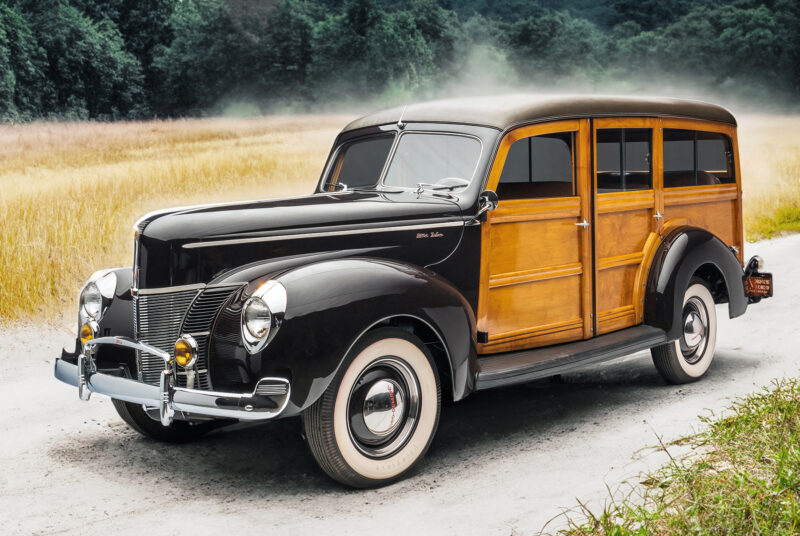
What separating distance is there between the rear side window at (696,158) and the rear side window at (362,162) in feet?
6.87

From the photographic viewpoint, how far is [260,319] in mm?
4078

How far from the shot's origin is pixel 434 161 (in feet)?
17.7

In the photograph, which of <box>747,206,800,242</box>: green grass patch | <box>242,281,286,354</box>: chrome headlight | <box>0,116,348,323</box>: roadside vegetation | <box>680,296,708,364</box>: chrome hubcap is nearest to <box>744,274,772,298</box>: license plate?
<box>680,296,708,364</box>: chrome hubcap

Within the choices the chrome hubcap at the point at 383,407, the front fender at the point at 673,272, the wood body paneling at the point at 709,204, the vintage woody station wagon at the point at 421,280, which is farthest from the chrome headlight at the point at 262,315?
the wood body paneling at the point at 709,204

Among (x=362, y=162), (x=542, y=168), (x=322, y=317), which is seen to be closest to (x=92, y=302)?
(x=322, y=317)

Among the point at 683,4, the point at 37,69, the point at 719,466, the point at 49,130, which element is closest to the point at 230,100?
the point at 37,69

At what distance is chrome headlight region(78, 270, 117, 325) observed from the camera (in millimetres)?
4902

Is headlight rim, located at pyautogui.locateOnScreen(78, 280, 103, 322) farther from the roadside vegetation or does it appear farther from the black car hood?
the roadside vegetation

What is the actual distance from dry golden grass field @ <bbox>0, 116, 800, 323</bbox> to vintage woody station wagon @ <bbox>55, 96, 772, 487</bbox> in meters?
4.04

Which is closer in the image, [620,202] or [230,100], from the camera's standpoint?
[620,202]

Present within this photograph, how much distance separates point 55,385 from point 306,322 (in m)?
3.36

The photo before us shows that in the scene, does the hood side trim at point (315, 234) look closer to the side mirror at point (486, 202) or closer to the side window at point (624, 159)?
the side mirror at point (486, 202)

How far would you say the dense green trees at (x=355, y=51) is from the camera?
3350 cm

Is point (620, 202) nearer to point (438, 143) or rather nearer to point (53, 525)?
point (438, 143)
